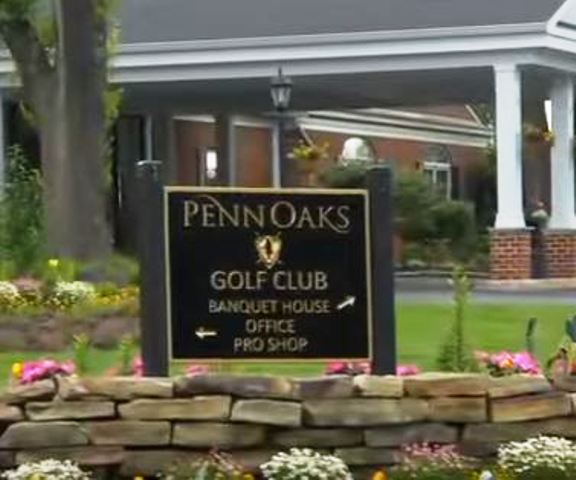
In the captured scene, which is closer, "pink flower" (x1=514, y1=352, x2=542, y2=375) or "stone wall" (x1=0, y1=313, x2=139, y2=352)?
"pink flower" (x1=514, y1=352, x2=542, y2=375)

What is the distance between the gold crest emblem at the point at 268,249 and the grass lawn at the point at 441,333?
751 millimetres

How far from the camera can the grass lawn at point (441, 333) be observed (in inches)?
462

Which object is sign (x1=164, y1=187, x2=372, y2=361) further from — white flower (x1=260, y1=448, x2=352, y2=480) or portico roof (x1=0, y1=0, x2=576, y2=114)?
portico roof (x1=0, y1=0, x2=576, y2=114)

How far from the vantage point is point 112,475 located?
784 cm

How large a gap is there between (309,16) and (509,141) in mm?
3996

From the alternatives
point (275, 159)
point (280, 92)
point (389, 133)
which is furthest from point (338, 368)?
point (389, 133)

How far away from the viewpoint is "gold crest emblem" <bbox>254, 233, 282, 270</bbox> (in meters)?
8.12

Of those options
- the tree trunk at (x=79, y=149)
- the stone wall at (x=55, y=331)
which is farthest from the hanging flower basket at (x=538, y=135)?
the stone wall at (x=55, y=331)

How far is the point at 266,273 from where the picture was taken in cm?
814

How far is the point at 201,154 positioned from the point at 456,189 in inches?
361

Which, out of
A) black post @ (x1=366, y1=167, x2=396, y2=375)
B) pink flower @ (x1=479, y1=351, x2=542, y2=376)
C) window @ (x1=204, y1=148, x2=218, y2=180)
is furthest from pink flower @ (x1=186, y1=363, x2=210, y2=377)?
window @ (x1=204, y1=148, x2=218, y2=180)

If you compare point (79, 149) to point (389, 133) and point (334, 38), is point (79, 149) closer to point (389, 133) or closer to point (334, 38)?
point (334, 38)

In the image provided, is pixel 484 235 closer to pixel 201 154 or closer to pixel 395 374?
pixel 201 154

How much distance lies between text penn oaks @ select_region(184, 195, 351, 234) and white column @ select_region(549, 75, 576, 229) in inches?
707
